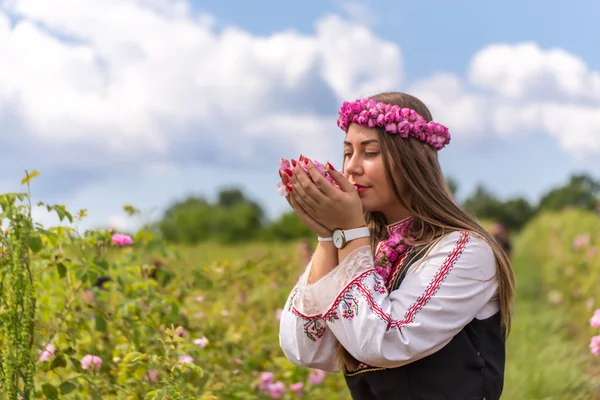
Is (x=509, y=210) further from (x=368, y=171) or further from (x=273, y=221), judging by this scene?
(x=368, y=171)

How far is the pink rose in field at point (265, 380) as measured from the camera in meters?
3.60

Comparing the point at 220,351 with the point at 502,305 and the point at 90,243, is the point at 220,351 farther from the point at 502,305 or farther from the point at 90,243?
the point at 502,305

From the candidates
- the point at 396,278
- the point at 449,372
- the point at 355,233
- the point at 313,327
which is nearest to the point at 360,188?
the point at 355,233

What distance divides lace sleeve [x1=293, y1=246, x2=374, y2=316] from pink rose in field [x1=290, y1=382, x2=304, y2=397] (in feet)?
5.76

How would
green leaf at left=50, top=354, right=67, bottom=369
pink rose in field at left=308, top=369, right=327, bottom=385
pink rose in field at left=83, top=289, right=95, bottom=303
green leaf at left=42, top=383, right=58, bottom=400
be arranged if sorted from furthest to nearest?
pink rose in field at left=308, top=369, right=327, bottom=385 → pink rose in field at left=83, top=289, right=95, bottom=303 → green leaf at left=50, top=354, right=67, bottom=369 → green leaf at left=42, top=383, right=58, bottom=400

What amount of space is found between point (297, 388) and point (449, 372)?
1.86 meters

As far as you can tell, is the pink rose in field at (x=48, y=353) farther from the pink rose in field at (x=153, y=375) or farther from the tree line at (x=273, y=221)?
the tree line at (x=273, y=221)

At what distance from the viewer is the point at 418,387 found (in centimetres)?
196

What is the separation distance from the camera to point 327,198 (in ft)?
6.31

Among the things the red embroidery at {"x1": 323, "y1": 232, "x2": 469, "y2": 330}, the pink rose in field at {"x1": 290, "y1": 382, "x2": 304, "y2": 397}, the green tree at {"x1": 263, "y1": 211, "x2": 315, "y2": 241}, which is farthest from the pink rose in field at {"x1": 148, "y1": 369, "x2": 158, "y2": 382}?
the green tree at {"x1": 263, "y1": 211, "x2": 315, "y2": 241}

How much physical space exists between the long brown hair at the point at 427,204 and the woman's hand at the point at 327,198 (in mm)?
170

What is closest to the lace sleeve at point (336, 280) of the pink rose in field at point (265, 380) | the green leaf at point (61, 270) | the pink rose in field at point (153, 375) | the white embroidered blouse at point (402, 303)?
the white embroidered blouse at point (402, 303)

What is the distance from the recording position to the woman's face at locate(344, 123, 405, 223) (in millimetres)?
2070

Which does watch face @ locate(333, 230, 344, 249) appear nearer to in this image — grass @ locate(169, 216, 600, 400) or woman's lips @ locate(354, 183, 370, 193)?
woman's lips @ locate(354, 183, 370, 193)
